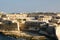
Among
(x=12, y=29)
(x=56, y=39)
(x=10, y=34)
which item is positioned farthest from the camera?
(x=12, y=29)

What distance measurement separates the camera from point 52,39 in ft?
60.0

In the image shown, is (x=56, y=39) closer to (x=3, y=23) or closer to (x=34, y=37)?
(x=34, y=37)

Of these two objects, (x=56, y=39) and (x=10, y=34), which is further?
(x=10, y=34)

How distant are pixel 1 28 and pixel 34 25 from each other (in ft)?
9.61

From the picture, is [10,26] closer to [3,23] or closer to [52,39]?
[3,23]

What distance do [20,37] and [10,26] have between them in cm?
291

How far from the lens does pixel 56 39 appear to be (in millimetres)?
18094

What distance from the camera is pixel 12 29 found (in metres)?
21.5

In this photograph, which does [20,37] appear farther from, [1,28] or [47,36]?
[1,28]

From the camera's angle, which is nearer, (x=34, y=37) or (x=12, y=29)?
(x=34, y=37)

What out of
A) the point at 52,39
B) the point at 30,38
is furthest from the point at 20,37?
the point at 52,39

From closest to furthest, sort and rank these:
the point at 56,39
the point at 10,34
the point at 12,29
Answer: the point at 56,39 → the point at 10,34 → the point at 12,29

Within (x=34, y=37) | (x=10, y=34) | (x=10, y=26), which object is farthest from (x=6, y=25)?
(x=34, y=37)

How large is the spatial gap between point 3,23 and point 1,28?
0.63m
